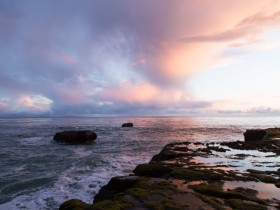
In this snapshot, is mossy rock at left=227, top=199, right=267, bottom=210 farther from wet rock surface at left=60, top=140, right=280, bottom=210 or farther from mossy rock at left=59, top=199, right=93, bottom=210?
mossy rock at left=59, top=199, right=93, bottom=210

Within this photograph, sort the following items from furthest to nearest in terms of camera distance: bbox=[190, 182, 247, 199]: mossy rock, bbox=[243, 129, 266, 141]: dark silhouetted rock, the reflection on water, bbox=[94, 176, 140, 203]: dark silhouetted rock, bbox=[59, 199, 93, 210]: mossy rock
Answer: bbox=[243, 129, 266, 141]: dark silhouetted rock
bbox=[94, 176, 140, 203]: dark silhouetted rock
the reflection on water
bbox=[190, 182, 247, 199]: mossy rock
bbox=[59, 199, 93, 210]: mossy rock

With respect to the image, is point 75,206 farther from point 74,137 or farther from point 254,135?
point 74,137

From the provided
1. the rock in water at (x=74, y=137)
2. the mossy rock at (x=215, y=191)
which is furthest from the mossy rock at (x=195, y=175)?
the rock in water at (x=74, y=137)

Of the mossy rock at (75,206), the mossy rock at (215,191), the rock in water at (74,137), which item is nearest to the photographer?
the mossy rock at (75,206)

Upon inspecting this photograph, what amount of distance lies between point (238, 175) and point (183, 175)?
14.3 ft

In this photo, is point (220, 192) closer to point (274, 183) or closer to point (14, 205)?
point (274, 183)

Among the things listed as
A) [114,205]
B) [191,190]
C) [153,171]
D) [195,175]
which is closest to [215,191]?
[191,190]

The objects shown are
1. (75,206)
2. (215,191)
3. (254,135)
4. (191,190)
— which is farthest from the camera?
(254,135)

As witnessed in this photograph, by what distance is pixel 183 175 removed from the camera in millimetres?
19438

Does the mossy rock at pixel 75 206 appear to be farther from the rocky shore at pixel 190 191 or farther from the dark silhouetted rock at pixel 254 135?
the dark silhouetted rock at pixel 254 135

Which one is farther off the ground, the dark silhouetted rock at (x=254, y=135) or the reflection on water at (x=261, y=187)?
the dark silhouetted rock at (x=254, y=135)

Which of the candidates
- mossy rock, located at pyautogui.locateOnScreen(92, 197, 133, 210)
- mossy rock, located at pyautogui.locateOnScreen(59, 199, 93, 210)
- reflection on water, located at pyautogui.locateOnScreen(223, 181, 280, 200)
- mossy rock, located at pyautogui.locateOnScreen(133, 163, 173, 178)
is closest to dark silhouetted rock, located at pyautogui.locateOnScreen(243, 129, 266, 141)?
mossy rock, located at pyautogui.locateOnScreen(133, 163, 173, 178)

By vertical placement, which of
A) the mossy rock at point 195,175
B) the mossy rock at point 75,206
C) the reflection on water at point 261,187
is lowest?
the reflection on water at point 261,187

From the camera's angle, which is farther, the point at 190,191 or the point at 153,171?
the point at 153,171
